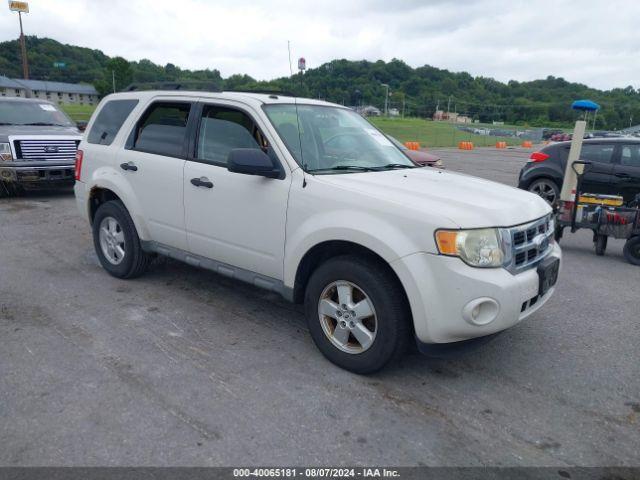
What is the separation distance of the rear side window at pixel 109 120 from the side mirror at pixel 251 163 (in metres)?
1.98

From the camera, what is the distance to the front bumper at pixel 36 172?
9.05m

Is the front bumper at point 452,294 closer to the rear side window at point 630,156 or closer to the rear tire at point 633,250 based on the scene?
the rear tire at point 633,250

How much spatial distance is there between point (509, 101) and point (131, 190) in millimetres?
95630

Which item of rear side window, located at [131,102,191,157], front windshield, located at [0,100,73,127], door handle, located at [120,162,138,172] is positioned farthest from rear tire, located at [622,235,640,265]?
front windshield, located at [0,100,73,127]

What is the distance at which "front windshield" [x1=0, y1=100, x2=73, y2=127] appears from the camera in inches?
402

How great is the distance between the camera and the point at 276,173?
3670 millimetres

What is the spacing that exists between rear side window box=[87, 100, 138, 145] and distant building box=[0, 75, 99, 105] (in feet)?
332

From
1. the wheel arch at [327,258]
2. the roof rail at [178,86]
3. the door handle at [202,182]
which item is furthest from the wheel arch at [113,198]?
the wheel arch at [327,258]

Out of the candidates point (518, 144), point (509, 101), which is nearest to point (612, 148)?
point (518, 144)

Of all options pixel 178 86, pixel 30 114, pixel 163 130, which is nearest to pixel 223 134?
pixel 163 130

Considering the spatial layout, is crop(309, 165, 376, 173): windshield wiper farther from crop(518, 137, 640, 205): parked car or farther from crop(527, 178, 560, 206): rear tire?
crop(527, 178, 560, 206): rear tire

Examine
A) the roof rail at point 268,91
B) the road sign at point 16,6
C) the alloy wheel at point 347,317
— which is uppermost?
the road sign at point 16,6

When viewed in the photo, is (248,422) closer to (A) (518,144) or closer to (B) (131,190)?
(B) (131,190)

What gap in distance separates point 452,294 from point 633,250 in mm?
4861
